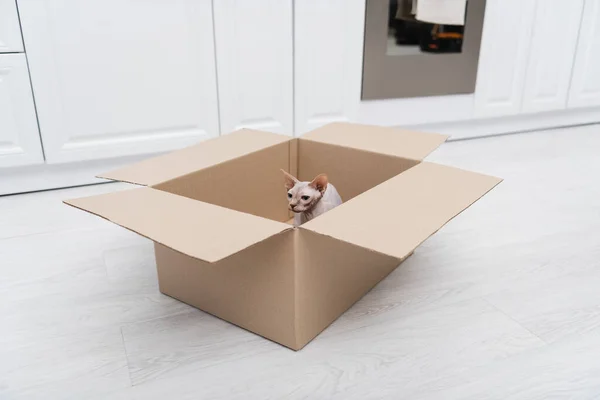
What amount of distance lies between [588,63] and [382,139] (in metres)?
1.71

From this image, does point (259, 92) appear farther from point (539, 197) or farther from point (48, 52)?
point (539, 197)

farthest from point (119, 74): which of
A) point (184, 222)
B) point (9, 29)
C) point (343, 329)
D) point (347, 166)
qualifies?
point (343, 329)

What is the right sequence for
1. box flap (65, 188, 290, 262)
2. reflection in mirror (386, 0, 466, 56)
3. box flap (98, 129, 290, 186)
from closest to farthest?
box flap (65, 188, 290, 262) → box flap (98, 129, 290, 186) → reflection in mirror (386, 0, 466, 56)

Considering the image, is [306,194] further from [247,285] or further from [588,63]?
[588,63]

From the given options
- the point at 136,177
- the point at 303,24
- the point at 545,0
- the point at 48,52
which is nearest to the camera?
the point at 136,177

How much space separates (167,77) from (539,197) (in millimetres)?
1223

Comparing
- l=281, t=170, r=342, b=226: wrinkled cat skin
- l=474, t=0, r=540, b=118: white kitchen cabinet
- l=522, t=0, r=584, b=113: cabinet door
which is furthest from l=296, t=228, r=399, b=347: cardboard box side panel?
l=522, t=0, r=584, b=113: cabinet door

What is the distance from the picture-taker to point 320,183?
0.96 meters

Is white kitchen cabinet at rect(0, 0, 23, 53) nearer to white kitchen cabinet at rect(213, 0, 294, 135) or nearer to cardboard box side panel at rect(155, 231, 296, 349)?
white kitchen cabinet at rect(213, 0, 294, 135)

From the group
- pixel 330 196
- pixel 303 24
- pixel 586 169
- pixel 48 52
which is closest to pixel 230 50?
pixel 303 24

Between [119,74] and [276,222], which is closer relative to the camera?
[276,222]

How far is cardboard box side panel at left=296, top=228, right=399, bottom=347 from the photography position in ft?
2.57

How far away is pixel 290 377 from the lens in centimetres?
77

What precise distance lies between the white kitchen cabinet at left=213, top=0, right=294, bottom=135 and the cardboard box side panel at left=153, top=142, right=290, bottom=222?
2.02 feet
